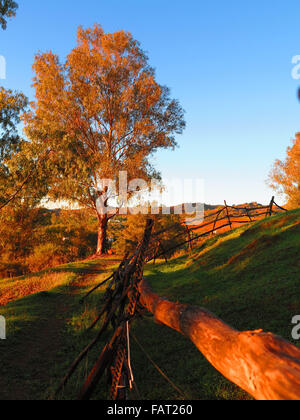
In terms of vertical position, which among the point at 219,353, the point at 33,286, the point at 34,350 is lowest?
the point at 33,286

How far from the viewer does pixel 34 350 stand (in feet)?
24.5

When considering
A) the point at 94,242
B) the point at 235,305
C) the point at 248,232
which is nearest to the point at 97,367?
the point at 235,305

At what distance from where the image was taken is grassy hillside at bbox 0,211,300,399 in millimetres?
5285

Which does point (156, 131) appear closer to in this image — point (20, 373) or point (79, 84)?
point (79, 84)

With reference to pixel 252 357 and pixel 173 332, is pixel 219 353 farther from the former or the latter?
pixel 173 332

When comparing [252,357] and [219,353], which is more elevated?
[252,357]

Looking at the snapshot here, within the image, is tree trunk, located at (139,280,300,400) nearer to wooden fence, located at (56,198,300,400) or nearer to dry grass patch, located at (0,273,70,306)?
wooden fence, located at (56,198,300,400)

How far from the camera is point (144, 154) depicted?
30.3m

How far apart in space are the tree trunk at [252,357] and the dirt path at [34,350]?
4316 millimetres

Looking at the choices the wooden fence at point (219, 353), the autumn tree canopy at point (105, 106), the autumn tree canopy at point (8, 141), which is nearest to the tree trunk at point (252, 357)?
the wooden fence at point (219, 353)

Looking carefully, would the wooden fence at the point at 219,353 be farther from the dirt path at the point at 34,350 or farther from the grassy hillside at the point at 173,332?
the dirt path at the point at 34,350

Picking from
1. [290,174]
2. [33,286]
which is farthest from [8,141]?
[290,174]

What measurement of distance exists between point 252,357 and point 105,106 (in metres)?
30.9

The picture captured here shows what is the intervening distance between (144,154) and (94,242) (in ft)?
74.4
